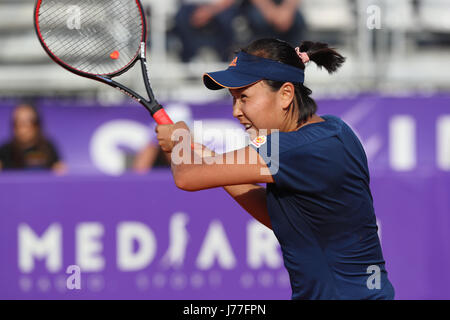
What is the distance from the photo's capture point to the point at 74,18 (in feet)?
12.9

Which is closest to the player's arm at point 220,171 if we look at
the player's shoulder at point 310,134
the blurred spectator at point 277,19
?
the player's shoulder at point 310,134

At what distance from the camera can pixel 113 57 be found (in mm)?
3625

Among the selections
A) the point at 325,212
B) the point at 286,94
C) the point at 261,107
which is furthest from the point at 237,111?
the point at 325,212

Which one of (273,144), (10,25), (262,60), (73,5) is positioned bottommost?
(273,144)

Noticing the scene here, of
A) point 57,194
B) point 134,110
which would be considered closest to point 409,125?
point 134,110

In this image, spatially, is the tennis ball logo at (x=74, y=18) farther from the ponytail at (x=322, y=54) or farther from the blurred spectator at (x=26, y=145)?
the blurred spectator at (x=26, y=145)

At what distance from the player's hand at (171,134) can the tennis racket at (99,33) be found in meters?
0.39

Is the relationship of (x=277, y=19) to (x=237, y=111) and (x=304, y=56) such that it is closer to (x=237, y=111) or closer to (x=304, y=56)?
(x=304, y=56)

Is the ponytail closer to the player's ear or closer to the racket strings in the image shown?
the player's ear

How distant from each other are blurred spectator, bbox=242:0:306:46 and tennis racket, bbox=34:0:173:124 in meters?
4.01

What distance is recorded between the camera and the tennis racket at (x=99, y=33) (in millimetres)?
3625
